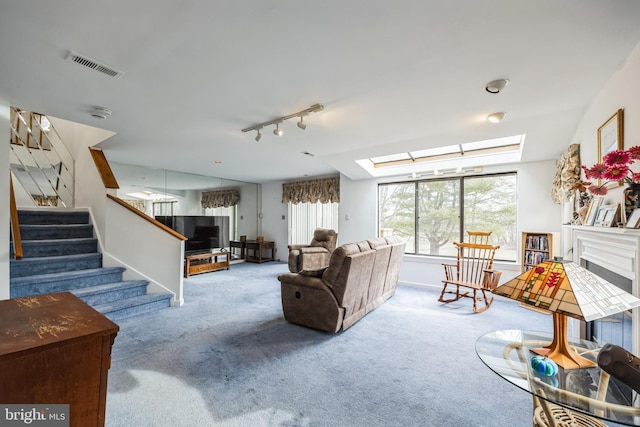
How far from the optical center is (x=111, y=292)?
11.2 ft

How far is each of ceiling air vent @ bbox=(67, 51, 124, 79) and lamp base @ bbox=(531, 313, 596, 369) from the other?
309cm

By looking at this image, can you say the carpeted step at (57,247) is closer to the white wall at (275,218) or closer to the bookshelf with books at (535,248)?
the white wall at (275,218)

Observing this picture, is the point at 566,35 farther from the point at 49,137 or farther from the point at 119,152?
the point at 49,137

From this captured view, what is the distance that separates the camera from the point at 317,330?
119 inches

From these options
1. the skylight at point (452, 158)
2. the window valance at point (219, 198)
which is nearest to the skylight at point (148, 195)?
the window valance at point (219, 198)

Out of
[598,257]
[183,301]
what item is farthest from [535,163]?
[183,301]

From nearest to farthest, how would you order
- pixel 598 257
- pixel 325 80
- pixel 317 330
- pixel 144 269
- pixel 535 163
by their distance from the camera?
pixel 598 257 → pixel 325 80 → pixel 317 330 → pixel 144 269 → pixel 535 163

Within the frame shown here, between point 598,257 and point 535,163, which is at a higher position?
point 535,163

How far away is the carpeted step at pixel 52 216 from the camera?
3833 mm

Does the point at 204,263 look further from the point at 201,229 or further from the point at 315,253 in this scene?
the point at 315,253

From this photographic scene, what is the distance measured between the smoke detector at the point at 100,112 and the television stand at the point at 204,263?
3.51m

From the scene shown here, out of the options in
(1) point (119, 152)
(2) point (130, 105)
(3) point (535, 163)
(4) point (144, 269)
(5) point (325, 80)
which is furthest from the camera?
(1) point (119, 152)

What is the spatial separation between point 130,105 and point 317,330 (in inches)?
116

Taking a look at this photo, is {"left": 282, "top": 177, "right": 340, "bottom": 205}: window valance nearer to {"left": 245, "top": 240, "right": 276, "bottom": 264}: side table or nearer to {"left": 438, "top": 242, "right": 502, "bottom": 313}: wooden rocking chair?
{"left": 245, "top": 240, "right": 276, "bottom": 264}: side table
